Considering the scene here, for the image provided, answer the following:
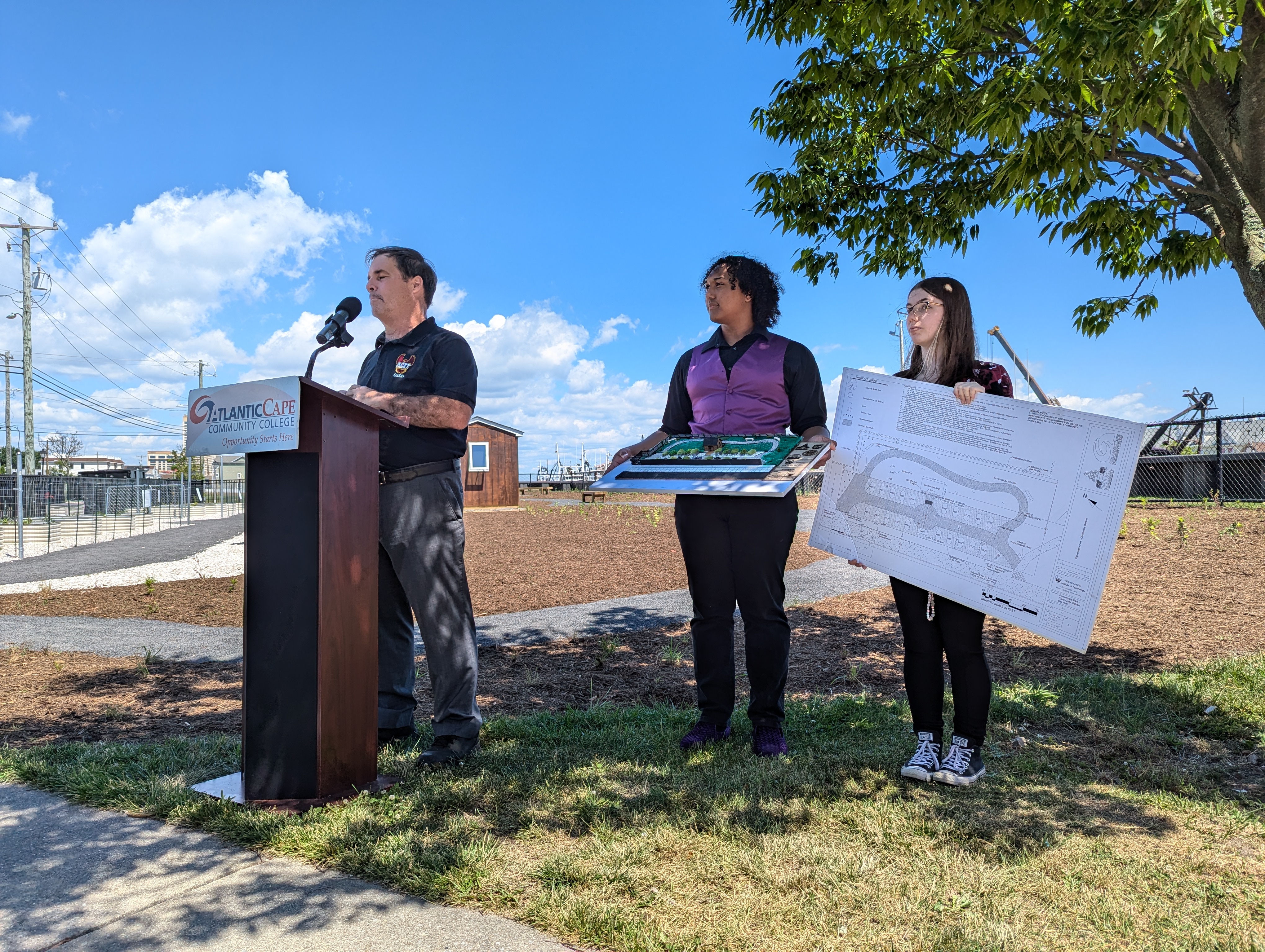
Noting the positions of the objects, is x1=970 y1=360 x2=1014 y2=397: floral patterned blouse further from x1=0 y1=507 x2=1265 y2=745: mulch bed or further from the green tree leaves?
x1=0 y1=507 x2=1265 y2=745: mulch bed

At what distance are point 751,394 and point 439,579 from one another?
152 centimetres

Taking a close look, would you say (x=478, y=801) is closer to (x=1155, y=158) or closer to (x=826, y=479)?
(x=826, y=479)

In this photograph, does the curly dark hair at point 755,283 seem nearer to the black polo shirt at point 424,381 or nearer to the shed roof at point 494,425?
the black polo shirt at point 424,381

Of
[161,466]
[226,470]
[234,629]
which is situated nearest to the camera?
[234,629]

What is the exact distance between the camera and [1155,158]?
4.68 m

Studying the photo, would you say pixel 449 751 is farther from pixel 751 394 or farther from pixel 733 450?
pixel 751 394

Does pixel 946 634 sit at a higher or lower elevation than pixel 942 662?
higher

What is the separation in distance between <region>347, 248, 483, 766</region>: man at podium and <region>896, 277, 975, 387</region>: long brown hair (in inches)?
74.6

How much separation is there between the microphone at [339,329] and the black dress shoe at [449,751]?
1.56 m

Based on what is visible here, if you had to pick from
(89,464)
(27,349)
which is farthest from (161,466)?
(27,349)

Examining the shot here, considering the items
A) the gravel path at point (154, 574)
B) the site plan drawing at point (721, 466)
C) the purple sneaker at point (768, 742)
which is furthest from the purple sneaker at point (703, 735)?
the gravel path at point (154, 574)

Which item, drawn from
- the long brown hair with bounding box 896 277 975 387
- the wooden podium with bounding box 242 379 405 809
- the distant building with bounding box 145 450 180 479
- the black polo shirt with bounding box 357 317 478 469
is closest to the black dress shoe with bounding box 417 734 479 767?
the wooden podium with bounding box 242 379 405 809

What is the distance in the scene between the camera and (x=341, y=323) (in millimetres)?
3039

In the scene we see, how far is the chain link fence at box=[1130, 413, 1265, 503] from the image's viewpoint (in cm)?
1530
